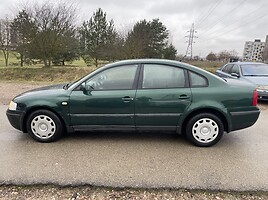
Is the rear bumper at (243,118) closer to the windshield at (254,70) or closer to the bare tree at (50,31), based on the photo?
the windshield at (254,70)

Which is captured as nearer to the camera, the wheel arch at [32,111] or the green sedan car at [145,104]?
the green sedan car at [145,104]

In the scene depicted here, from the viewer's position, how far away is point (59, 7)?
16531 millimetres

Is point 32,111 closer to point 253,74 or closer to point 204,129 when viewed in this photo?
point 204,129

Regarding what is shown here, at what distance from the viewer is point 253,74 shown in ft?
24.9

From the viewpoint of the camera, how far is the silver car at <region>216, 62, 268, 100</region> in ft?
22.6

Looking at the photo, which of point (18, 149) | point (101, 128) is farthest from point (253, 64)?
point (18, 149)

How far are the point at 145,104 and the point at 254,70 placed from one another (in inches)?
235

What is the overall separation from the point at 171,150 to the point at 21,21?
16793 millimetres

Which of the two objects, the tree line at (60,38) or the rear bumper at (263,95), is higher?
the tree line at (60,38)

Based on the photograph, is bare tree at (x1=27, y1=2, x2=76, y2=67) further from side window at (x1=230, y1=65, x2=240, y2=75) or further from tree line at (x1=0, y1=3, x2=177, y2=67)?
side window at (x1=230, y1=65, x2=240, y2=75)

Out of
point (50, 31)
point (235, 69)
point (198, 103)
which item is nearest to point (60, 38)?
point (50, 31)

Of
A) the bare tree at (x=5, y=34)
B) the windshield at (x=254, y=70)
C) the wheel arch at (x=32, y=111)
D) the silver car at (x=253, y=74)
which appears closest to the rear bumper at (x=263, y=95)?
the silver car at (x=253, y=74)

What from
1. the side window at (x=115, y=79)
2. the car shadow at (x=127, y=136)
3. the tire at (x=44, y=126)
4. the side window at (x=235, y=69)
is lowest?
the car shadow at (x=127, y=136)

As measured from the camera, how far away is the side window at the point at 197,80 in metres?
3.68
